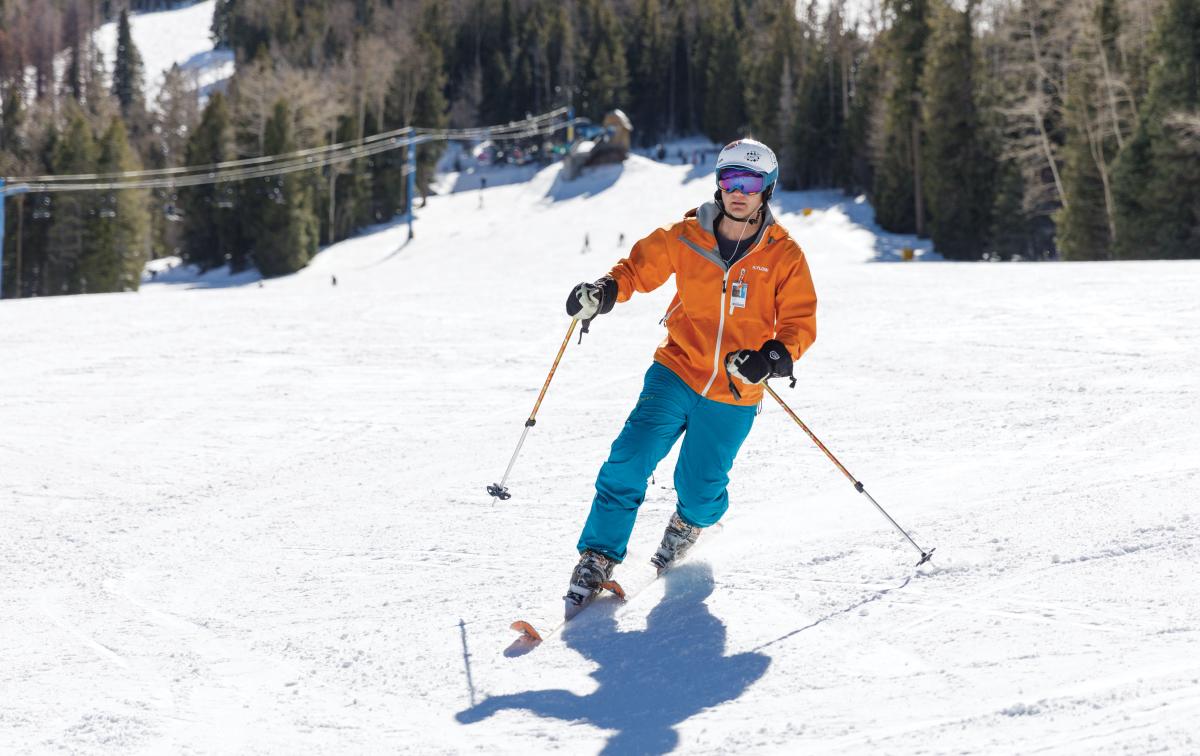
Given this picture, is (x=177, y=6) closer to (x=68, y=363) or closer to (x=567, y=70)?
(x=567, y=70)

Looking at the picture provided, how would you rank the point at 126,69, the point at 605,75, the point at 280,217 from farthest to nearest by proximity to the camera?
the point at 126,69, the point at 605,75, the point at 280,217

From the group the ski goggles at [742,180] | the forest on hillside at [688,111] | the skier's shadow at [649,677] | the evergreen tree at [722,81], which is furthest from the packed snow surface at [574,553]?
the evergreen tree at [722,81]

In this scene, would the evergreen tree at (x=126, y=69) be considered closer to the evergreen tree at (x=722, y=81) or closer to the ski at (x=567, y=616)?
the evergreen tree at (x=722, y=81)

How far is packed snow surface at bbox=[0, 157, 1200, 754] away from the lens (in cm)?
296

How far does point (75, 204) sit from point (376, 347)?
36.9m

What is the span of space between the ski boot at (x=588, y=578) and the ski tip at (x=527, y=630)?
0.26m

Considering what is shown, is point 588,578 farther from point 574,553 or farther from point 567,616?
point 574,553

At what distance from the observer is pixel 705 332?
404 cm

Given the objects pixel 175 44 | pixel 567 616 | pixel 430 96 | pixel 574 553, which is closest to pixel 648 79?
pixel 430 96

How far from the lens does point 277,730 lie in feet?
9.84

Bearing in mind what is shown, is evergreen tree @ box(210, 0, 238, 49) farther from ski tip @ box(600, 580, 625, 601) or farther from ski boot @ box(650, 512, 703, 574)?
ski tip @ box(600, 580, 625, 601)

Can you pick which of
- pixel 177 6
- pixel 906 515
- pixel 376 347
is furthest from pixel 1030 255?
pixel 177 6

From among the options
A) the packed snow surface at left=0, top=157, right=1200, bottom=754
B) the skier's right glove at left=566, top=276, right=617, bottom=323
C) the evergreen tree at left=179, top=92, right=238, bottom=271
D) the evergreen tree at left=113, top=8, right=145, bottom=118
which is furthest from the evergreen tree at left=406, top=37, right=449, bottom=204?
the skier's right glove at left=566, top=276, right=617, bottom=323

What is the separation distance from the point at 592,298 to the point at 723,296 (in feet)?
1.58
